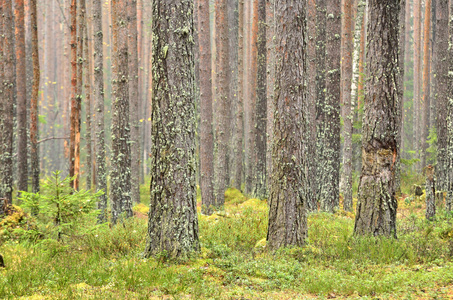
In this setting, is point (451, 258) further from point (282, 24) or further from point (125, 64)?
point (125, 64)

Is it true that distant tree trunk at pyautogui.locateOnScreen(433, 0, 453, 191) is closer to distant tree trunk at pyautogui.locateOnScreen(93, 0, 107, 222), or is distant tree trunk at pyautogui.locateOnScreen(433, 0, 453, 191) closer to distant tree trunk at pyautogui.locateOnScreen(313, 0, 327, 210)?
distant tree trunk at pyautogui.locateOnScreen(313, 0, 327, 210)

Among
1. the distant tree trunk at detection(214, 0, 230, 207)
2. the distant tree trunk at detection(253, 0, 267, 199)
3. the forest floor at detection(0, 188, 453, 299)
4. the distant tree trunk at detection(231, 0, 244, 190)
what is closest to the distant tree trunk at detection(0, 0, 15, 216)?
the forest floor at detection(0, 188, 453, 299)

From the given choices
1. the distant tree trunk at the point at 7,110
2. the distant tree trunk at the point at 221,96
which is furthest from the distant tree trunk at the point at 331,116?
the distant tree trunk at the point at 7,110

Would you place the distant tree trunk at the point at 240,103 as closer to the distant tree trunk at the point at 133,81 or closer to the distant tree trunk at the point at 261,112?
the distant tree trunk at the point at 261,112

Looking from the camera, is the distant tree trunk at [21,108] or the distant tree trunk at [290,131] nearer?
the distant tree trunk at [290,131]

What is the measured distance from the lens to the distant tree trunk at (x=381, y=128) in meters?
7.52

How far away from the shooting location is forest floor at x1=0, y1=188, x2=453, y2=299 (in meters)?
4.92

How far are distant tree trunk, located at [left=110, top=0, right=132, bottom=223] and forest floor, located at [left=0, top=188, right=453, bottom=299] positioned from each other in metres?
2.29

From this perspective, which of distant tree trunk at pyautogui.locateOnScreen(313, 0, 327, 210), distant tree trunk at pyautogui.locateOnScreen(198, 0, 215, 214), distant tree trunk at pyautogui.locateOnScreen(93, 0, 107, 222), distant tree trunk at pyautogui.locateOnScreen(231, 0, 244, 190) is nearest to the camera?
distant tree trunk at pyautogui.locateOnScreen(93, 0, 107, 222)

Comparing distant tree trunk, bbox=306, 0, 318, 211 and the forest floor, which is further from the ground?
distant tree trunk, bbox=306, 0, 318, 211

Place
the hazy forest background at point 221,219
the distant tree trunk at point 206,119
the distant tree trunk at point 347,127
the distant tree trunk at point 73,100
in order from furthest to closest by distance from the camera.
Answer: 1. the distant tree trunk at point 347,127
2. the distant tree trunk at point 206,119
3. the distant tree trunk at point 73,100
4. the hazy forest background at point 221,219

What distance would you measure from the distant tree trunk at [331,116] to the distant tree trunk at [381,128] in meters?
4.82

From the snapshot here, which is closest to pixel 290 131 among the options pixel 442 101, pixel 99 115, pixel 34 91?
pixel 99 115

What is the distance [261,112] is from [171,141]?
10329 mm
